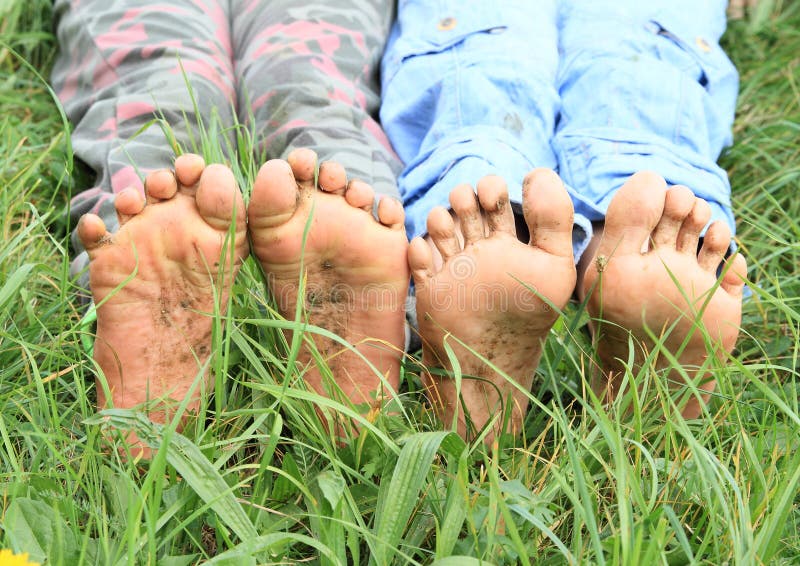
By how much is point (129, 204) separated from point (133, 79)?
52cm

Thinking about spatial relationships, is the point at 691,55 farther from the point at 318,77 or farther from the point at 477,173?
the point at 318,77

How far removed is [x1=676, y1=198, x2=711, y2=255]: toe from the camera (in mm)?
954

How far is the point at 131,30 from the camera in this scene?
1.40m

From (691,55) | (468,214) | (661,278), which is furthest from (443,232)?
(691,55)

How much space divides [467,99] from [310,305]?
52cm

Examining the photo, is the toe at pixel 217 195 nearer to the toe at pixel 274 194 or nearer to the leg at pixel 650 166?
the toe at pixel 274 194

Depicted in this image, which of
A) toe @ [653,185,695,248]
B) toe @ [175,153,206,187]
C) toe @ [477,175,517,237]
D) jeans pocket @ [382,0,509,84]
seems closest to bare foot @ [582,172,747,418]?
toe @ [653,185,695,248]

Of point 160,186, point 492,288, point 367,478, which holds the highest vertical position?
point 160,186

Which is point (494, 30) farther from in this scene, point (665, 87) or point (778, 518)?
point (778, 518)

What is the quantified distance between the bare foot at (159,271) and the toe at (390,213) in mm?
162

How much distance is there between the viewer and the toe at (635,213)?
0.93m

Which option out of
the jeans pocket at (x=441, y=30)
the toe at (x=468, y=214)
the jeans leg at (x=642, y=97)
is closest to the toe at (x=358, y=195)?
the toe at (x=468, y=214)

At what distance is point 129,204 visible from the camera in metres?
0.91

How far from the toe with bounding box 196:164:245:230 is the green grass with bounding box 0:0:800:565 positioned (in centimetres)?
11
